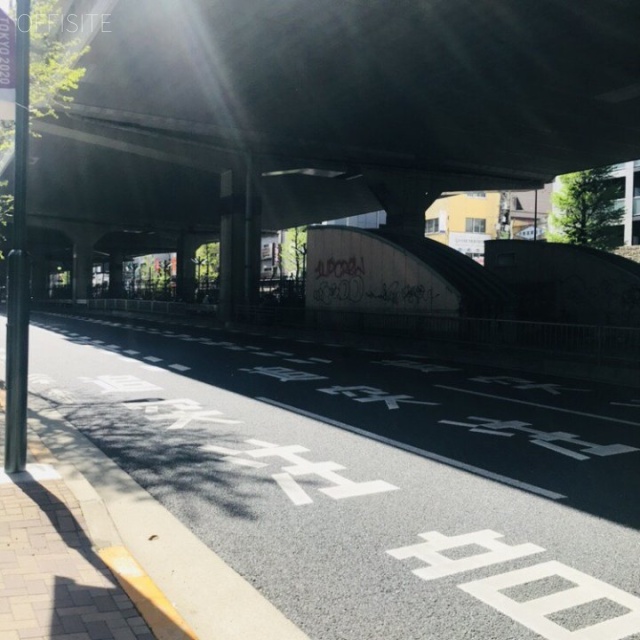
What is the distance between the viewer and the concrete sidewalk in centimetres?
348

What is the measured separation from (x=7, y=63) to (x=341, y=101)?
70.3 feet

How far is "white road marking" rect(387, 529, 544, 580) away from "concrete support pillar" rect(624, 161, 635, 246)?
47880 mm

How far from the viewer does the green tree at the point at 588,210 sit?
43.3 meters

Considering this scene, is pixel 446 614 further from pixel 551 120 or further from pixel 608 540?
pixel 551 120

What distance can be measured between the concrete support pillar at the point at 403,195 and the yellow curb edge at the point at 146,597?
112ft

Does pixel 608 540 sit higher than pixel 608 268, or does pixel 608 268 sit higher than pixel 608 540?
pixel 608 268

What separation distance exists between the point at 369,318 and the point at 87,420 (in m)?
15.0

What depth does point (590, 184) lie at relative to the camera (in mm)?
43969

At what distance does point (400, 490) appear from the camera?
6.12 m

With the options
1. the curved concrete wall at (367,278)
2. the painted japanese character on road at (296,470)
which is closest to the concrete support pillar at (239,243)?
the curved concrete wall at (367,278)

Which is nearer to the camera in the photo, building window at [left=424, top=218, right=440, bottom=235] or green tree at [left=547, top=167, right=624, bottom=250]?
green tree at [left=547, top=167, right=624, bottom=250]

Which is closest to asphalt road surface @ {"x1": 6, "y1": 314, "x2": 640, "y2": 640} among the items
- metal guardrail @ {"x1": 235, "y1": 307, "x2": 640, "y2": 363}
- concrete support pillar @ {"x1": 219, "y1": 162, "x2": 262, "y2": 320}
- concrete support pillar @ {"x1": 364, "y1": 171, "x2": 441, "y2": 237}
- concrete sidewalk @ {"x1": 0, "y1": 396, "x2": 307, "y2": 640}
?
concrete sidewalk @ {"x1": 0, "y1": 396, "x2": 307, "y2": 640}

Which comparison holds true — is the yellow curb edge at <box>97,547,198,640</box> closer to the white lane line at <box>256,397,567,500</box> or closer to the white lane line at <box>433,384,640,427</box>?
the white lane line at <box>256,397,567,500</box>

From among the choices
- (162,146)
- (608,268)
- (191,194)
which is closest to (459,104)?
(608,268)
